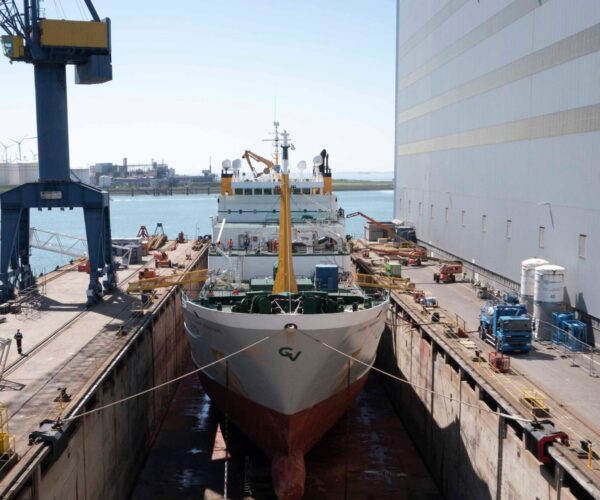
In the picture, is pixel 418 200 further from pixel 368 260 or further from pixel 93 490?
pixel 93 490

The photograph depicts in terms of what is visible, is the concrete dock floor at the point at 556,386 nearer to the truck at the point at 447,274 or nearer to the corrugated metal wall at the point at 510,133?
the corrugated metal wall at the point at 510,133

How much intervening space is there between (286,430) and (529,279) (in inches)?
445

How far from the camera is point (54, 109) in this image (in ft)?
95.0

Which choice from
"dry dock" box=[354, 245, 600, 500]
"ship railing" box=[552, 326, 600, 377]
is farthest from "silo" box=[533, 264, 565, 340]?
"dry dock" box=[354, 245, 600, 500]

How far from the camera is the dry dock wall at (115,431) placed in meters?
13.5

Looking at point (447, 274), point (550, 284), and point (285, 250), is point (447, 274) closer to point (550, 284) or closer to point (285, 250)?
point (550, 284)

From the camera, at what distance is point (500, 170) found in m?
30.2

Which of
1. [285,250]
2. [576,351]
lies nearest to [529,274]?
[576,351]

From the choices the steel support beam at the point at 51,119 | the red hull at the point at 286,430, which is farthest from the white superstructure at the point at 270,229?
the steel support beam at the point at 51,119

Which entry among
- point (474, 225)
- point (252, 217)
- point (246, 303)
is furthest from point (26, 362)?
point (474, 225)

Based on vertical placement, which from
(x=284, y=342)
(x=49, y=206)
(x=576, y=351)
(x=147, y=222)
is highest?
(x=49, y=206)

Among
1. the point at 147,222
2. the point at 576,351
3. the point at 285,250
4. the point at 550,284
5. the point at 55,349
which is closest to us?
the point at 576,351

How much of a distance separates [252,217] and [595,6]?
19.7m

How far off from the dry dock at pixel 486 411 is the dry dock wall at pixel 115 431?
9.25m
